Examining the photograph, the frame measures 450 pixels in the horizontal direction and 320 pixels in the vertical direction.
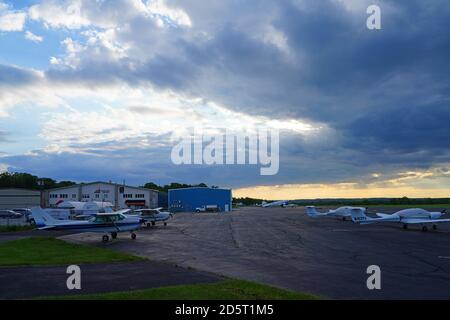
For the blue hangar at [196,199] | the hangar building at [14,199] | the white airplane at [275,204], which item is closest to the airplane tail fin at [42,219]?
the hangar building at [14,199]

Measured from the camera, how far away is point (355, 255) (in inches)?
797

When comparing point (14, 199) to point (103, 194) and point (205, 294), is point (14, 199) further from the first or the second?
point (205, 294)

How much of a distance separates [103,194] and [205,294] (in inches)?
3664

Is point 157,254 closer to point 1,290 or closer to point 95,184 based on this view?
point 1,290

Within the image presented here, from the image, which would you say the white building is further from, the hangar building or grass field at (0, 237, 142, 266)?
grass field at (0, 237, 142, 266)

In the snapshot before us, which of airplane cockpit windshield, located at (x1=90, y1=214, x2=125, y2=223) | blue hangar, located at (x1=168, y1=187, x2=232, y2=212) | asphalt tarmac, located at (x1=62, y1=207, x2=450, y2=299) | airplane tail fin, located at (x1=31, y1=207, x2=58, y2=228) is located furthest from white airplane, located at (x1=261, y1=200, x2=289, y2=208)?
asphalt tarmac, located at (x1=62, y1=207, x2=450, y2=299)

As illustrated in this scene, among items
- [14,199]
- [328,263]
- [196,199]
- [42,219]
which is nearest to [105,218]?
[42,219]

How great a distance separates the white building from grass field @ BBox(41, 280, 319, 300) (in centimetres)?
8801

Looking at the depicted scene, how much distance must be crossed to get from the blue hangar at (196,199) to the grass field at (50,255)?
9496 cm

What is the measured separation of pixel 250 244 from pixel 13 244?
14.3 metres

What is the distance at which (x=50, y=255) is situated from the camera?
2014cm
